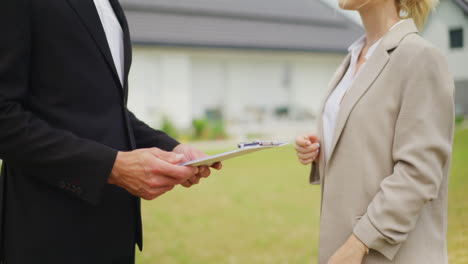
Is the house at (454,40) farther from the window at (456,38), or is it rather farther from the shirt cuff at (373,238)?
the shirt cuff at (373,238)

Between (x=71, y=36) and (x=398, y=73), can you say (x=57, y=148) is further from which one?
(x=398, y=73)

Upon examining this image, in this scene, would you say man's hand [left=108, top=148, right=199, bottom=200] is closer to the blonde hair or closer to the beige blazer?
the beige blazer

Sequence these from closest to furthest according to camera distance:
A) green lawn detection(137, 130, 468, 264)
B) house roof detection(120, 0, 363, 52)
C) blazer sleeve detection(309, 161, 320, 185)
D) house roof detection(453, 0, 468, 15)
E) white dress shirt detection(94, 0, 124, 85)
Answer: white dress shirt detection(94, 0, 124, 85) → house roof detection(453, 0, 468, 15) → blazer sleeve detection(309, 161, 320, 185) → green lawn detection(137, 130, 468, 264) → house roof detection(120, 0, 363, 52)

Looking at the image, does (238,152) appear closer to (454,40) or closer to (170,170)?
(170,170)

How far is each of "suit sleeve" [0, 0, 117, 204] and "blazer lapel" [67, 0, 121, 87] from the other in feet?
0.53

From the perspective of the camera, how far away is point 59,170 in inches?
53.6

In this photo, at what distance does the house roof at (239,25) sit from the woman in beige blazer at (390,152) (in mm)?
13858

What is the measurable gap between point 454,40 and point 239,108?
15456 millimetres

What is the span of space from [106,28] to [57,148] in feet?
1.60

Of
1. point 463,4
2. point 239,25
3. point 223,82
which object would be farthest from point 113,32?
point 239,25

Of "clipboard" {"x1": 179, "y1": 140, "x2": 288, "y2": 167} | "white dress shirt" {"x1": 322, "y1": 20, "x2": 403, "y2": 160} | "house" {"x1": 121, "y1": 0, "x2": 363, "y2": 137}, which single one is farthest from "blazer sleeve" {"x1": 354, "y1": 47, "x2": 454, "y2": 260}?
"house" {"x1": 121, "y1": 0, "x2": 363, "y2": 137}

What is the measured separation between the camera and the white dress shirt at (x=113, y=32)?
5.20ft

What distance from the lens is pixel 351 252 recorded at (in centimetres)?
146

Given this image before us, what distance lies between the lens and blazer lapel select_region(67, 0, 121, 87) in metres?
1.44
